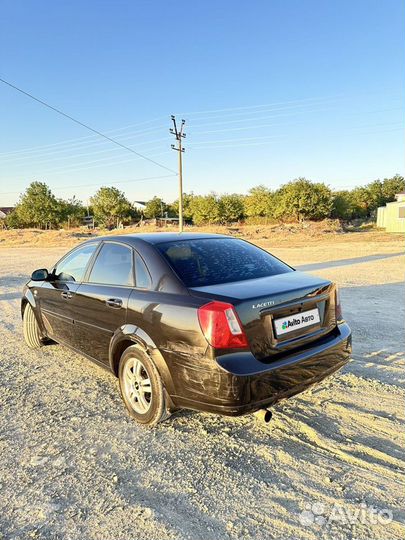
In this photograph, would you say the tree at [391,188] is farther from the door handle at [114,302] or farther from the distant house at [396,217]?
the door handle at [114,302]

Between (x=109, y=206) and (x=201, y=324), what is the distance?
6585cm

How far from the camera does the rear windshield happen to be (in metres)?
2.96

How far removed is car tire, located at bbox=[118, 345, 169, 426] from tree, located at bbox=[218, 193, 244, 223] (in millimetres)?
59322

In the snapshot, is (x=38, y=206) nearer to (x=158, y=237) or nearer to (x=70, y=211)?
(x=70, y=211)

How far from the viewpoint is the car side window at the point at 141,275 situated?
3045 mm

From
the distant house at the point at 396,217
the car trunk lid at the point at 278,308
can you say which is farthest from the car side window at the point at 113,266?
the distant house at the point at 396,217

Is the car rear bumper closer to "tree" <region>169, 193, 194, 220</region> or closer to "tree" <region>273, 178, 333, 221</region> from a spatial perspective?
"tree" <region>273, 178, 333, 221</region>

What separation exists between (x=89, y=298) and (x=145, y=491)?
1.88 m

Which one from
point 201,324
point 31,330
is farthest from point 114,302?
point 31,330

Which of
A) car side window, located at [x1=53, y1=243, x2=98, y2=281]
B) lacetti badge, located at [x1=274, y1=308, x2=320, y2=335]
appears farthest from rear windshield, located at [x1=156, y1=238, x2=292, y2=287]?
car side window, located at [x1=53, y1=243, x2=98, y2=281]

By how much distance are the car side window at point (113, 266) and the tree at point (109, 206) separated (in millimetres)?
63366

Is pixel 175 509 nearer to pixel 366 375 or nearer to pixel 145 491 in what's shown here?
pixel 145 491

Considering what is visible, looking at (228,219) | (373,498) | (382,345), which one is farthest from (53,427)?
(228,219)

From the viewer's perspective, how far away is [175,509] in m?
2.13
